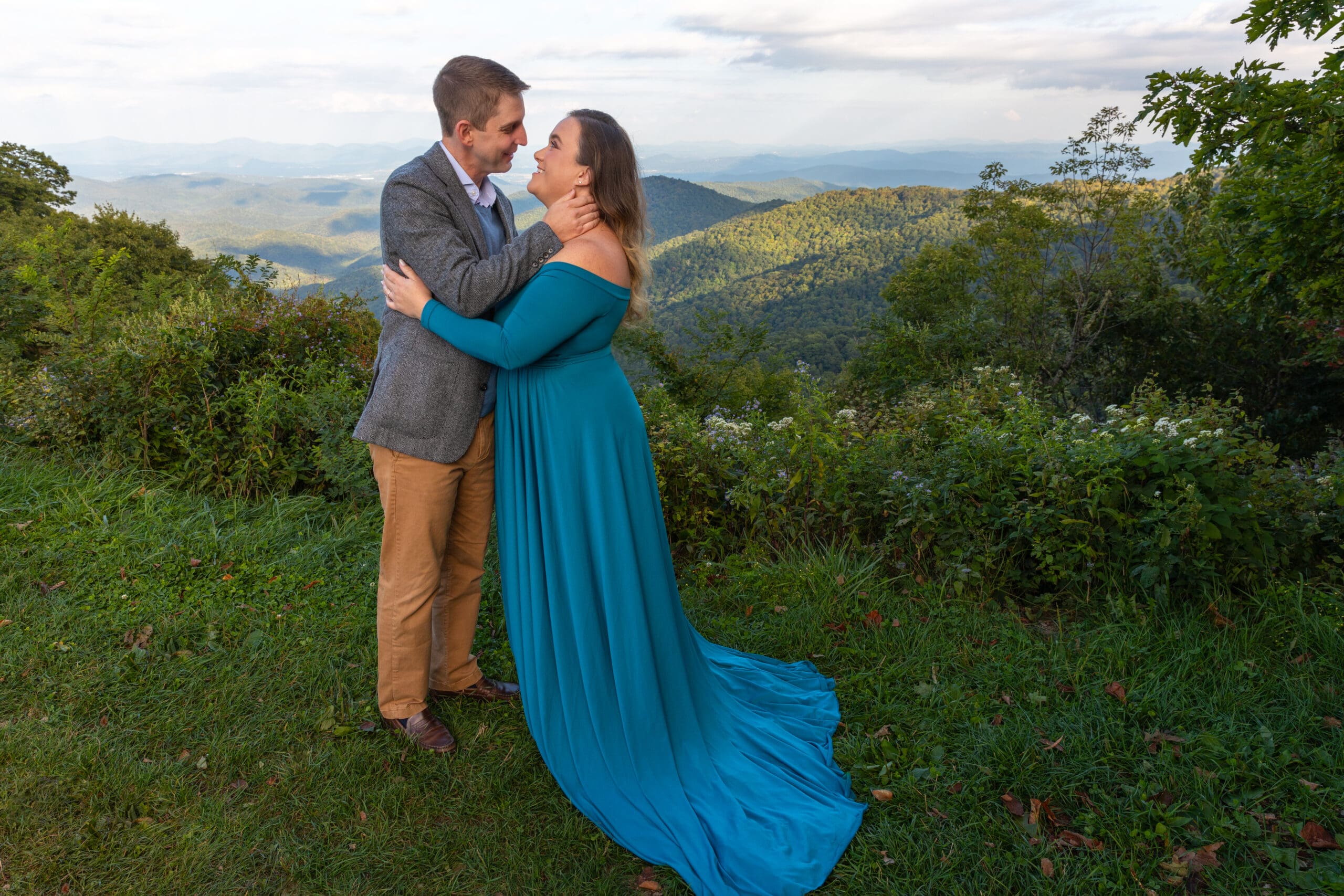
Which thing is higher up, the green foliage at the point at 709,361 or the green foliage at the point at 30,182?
the green foliage at the point at 30,182

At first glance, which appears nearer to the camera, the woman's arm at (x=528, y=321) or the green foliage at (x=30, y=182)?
the woman's arm at (x=528, y=321)

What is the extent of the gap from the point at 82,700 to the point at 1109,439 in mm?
4361

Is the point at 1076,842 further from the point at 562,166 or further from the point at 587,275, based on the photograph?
the point at 562,166

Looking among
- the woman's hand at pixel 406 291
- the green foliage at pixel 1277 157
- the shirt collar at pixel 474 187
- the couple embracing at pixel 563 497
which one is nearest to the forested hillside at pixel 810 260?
the green foliage at pixel 1277 157

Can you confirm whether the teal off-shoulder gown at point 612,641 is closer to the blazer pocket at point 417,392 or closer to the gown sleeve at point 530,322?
the gown sleeve at point 530,322

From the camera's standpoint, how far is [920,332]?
2783 cm

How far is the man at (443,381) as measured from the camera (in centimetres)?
221

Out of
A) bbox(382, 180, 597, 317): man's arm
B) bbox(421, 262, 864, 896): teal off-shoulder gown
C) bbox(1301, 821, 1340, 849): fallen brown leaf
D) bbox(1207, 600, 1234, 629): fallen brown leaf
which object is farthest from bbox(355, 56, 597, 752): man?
bbox(1207, 600, 1234, 629): fallen brown leaf

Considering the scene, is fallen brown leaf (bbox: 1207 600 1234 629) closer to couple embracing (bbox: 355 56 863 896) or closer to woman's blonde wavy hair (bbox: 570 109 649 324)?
couple embracing (bbox: 355 56 863 896)

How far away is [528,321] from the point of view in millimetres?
2143

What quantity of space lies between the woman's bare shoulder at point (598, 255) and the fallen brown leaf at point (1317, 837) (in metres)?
2.51

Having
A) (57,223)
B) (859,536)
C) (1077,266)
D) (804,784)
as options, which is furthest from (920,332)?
(57,223)

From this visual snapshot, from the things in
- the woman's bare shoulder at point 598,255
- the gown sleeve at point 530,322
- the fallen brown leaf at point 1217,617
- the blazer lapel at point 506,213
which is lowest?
the fallen brown leaf at point 1217,617

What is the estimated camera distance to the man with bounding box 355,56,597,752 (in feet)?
7.27
